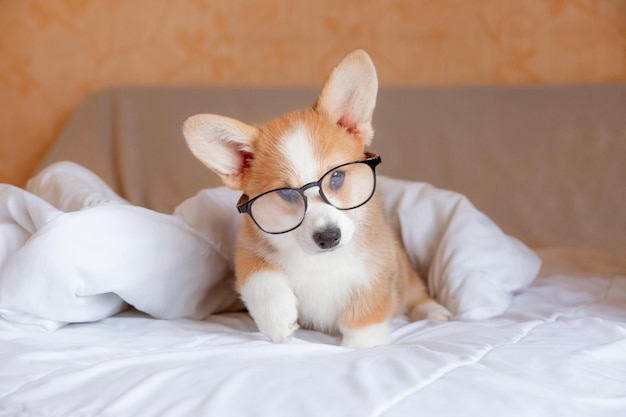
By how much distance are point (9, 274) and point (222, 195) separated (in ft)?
1.63

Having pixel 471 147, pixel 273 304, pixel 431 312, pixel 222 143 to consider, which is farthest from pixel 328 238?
pixel 471 147

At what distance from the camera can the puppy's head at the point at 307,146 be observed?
1187 millimetres

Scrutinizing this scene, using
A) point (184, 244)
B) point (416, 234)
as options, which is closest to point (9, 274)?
point (184, 244)

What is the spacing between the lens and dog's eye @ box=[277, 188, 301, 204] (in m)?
1.20

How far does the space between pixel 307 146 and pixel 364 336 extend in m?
A: 0.35

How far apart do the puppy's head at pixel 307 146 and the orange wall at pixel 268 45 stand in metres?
1.41

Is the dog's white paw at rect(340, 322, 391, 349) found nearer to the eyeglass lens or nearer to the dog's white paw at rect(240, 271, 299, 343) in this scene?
the dog's white paw at rect(240, 271, 299, 343)

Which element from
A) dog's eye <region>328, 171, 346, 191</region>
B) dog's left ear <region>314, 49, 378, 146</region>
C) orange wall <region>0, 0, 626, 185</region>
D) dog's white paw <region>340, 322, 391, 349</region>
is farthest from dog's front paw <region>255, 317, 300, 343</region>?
orange wall <region>0, 0, 626, 185</region>

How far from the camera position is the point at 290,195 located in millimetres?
1205

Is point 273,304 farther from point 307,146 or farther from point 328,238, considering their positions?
point 307,146

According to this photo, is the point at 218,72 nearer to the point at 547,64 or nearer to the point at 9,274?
the point at 547,64

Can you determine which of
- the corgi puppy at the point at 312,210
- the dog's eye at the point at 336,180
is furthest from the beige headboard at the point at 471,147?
the dog's eye at the point at 336,180

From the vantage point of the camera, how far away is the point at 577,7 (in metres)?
2.43

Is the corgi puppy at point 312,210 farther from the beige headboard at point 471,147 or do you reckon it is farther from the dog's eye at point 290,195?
the beige headboard at point 471,147
